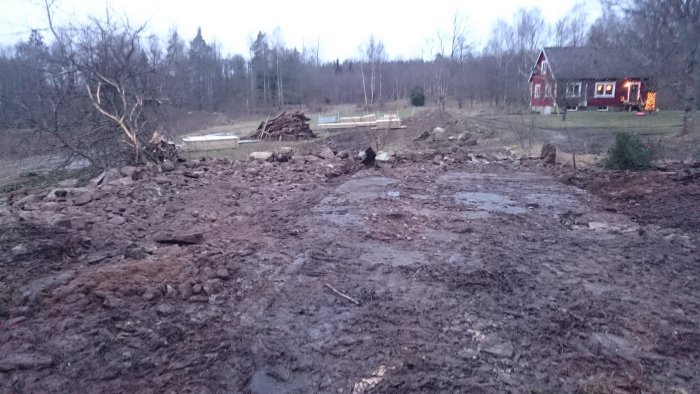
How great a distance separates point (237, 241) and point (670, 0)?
69.3ft

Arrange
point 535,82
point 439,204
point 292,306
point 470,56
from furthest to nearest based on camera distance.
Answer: point 470,56
point 535,82
point 439,204
point 292,306

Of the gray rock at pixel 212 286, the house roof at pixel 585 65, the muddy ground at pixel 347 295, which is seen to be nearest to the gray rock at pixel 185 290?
the muddy ground at pixel 347 295

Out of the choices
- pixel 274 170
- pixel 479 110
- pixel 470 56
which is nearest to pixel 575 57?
pixel 479 110

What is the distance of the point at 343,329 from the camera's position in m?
3.60

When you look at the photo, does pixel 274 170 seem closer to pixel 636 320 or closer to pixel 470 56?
pixel 636 320

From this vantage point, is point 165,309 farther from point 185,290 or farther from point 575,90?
point 575,90

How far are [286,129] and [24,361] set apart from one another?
19893 mm

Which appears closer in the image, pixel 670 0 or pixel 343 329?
pixel 343 329

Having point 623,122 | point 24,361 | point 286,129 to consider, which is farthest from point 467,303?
point 623,122

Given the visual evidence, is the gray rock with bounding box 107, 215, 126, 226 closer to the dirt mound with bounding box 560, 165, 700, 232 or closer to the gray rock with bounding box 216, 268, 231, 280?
the gray rock with bounding box 216, 268, 231, 280

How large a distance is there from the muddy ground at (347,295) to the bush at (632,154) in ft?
7.80

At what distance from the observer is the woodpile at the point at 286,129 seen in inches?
877

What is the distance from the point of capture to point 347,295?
4.20 metres

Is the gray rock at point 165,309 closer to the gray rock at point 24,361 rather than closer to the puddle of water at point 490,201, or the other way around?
the gray rock at point 24,361
